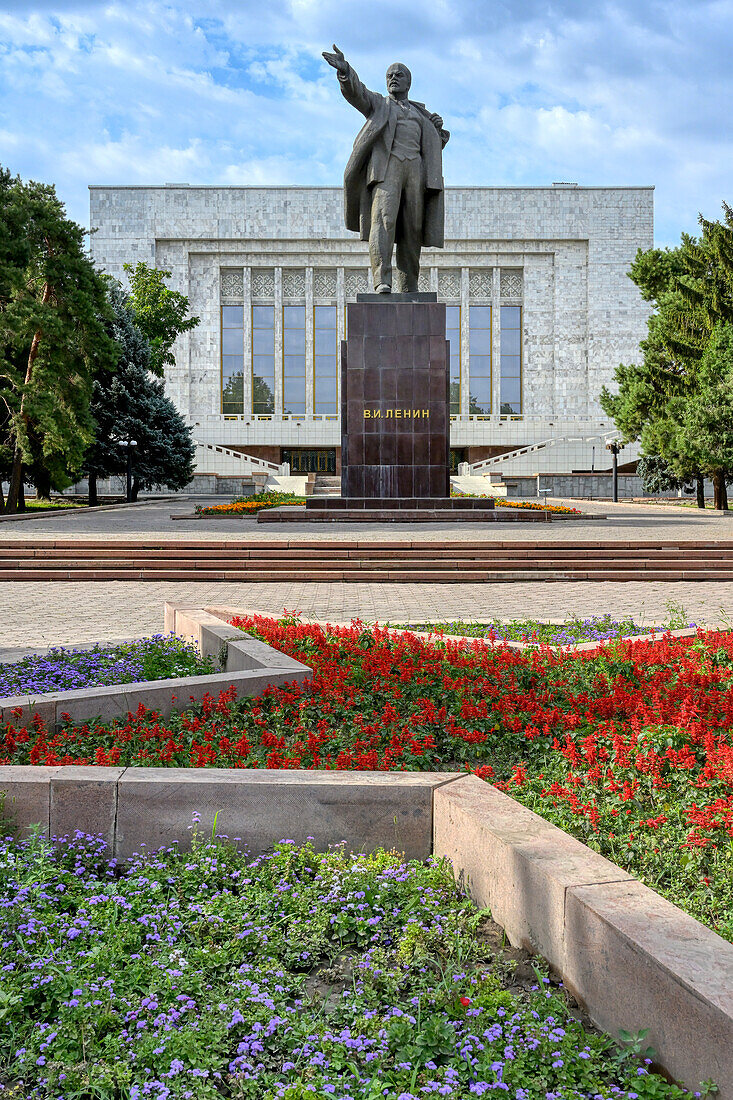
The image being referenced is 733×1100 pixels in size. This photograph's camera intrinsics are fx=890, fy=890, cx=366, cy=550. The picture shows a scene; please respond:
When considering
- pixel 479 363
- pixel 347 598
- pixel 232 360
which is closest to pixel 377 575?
pixel 347 598

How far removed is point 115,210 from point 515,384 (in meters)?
27.1

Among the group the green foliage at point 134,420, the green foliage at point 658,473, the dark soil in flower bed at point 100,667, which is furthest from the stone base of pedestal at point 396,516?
the green foliage at point 658,473

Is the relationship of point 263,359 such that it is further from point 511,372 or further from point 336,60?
point 336,60

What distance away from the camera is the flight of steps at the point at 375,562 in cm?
1143

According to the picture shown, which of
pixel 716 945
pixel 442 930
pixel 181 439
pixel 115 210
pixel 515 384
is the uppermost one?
pixel 115 210

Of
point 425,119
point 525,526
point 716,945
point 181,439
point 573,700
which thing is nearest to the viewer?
point 716,945

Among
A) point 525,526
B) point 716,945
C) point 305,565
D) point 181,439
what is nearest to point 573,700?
point 716,945

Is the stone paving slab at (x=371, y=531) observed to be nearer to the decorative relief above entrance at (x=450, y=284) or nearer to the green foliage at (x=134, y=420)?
the green foliage at (x=134, y=420)

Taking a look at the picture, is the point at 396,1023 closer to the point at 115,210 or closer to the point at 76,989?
the point at 76,989

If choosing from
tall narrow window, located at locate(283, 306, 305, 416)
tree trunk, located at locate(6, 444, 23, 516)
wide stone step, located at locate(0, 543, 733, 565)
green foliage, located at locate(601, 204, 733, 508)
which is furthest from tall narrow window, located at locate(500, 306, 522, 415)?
wide stone step, located at locate(0, 543, 733, 565)

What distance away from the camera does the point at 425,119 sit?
18047 millimetres

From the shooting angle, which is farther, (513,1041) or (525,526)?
(525,526)

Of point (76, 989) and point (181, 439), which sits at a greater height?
point (181, 439)

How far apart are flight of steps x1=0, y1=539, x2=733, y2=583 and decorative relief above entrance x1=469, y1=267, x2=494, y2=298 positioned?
46065 mm
